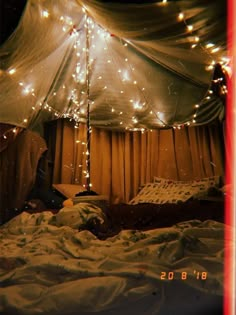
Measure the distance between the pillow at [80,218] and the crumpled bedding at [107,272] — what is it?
1.13ft

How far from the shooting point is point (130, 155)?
3.61 m

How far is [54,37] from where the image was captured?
226 centimetres

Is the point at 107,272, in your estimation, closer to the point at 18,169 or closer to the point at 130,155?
the point at 18,169

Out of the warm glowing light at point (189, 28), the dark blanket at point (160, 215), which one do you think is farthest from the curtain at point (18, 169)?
the warm glowing light at point (189, 28)

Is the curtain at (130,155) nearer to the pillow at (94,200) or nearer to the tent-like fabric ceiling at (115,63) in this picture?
the tent-like fabric ceiling at (115,63)

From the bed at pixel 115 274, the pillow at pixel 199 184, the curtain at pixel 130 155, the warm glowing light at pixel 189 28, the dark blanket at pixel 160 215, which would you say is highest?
the warm glowing light at pixel 189 28

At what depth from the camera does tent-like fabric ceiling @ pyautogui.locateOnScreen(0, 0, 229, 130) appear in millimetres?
1790

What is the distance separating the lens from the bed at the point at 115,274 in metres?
0.75

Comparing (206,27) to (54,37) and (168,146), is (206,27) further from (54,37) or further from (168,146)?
(168,146)

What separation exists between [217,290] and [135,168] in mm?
2778

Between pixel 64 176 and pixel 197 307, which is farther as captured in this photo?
pixel 64 176

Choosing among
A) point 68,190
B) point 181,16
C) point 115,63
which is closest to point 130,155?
point 68,190

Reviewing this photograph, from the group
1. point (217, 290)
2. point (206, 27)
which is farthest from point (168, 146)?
point (217, 290)

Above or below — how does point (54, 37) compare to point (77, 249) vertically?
above
